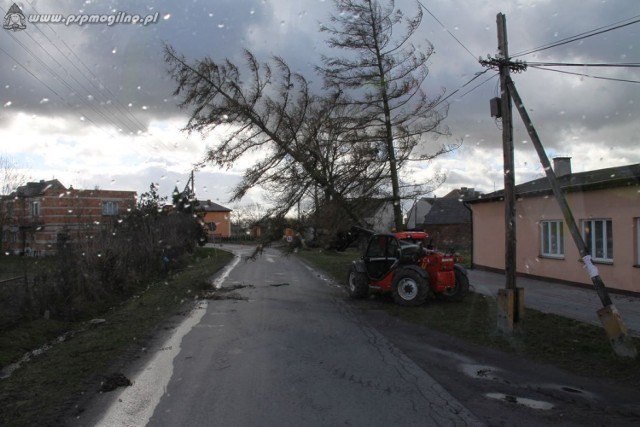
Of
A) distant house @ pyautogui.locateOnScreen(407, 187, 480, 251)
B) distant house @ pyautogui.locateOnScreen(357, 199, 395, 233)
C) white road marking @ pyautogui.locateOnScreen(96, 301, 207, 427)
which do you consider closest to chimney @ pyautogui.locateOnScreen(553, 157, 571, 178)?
distant house @ pyautogui.locateOnScreen(357, 199, 395, 233)

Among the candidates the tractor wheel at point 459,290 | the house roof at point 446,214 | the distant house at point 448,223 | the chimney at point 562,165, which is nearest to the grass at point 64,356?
the tractor wheel at point 459,290

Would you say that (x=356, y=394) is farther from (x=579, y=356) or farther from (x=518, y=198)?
(x=518, y=198)

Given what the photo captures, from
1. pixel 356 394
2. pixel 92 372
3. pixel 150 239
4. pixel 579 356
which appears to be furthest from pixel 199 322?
pixel 150 239

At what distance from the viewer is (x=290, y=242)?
18.3 meters

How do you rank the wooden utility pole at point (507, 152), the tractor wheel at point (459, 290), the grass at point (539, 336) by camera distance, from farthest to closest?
the tractor wheel at point (459, 290), the wooden utility pole at point (507, 152), the grass at point (539, 336)

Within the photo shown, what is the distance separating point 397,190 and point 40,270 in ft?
34.9

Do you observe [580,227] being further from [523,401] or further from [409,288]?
[523,401]

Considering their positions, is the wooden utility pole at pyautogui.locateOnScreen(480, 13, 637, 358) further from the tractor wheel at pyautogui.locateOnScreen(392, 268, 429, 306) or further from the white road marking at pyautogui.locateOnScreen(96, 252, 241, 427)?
the white road marking at pyautogui.locateOnScreen(96, 252, 241, 427)

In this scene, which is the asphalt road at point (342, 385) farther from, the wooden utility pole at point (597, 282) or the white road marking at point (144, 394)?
the wooden utility pole at point (597, 282)

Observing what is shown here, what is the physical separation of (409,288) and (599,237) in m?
6.47

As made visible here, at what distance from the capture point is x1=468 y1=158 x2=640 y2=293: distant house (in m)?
13.7

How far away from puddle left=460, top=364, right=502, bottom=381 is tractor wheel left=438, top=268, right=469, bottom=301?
6186mm

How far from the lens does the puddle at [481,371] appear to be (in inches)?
260

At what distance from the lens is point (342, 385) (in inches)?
242
